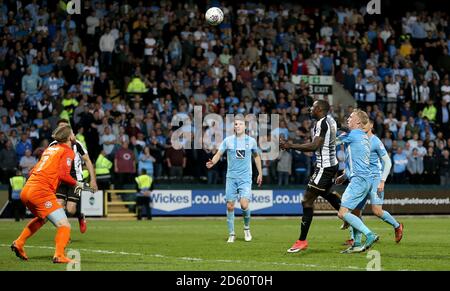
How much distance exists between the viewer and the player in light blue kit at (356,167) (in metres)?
16.3

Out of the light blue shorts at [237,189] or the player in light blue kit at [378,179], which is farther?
the light blue shorts at [237,189]

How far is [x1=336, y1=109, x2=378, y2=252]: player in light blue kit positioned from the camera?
53.6ft

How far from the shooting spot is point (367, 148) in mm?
16984

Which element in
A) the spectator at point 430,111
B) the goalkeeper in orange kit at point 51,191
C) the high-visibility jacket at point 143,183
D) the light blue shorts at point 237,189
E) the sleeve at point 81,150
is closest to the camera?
the goalkeeper in orange kit at point 51,191

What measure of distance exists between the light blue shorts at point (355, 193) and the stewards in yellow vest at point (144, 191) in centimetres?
1532

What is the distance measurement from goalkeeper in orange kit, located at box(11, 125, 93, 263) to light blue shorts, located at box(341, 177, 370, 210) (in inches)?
199

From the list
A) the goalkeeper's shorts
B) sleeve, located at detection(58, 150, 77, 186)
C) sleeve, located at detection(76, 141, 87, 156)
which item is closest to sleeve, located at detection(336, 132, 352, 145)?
sleeve, located at detection(58, 150, 77, 186)

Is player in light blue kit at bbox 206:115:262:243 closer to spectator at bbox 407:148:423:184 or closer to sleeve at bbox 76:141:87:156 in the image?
sleeve at bbox 76:141:87:156

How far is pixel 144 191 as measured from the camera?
1225 inches

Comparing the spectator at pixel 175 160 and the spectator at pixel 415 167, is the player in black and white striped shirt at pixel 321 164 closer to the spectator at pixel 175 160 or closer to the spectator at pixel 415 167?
the spectator at pixel 175 160

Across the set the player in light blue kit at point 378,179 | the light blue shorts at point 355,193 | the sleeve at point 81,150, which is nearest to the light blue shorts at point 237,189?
the player in light blue kit at point 378,179

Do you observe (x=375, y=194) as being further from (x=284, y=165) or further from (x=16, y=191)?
(x=16, y=191)

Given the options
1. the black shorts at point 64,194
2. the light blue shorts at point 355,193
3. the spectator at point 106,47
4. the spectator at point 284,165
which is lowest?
the spectator at point 284,165

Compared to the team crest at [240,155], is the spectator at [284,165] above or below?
below
